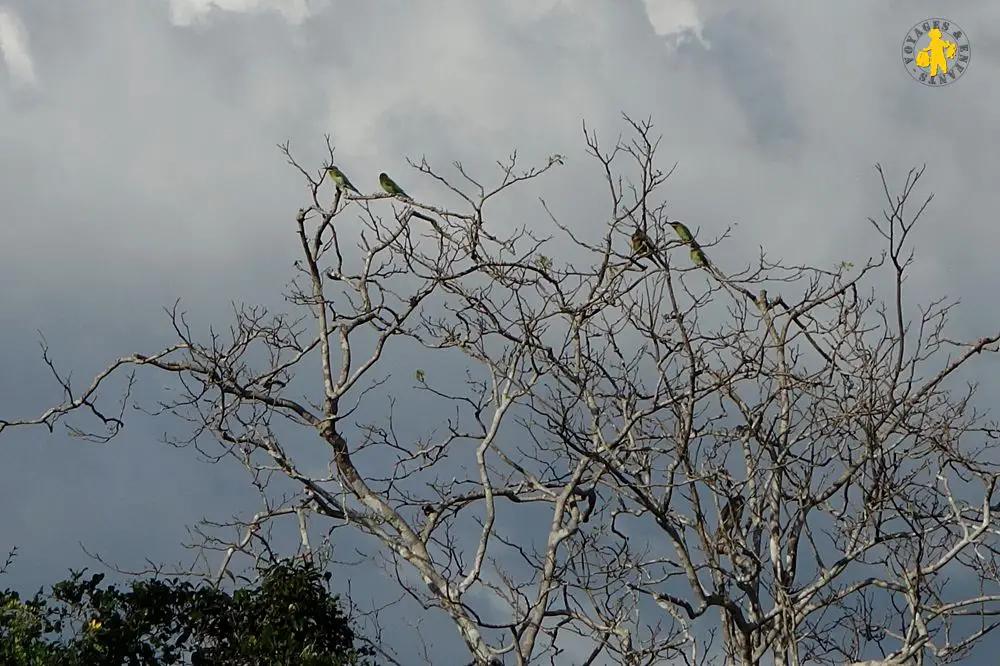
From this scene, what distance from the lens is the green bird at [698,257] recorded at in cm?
649

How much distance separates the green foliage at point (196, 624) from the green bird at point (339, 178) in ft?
6.93

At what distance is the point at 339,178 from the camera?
6.68m

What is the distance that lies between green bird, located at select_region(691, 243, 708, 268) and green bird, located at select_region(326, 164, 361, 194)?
1916 mm

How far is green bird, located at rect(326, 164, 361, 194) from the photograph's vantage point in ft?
21.8

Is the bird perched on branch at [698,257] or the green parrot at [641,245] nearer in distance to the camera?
the green parrot at [641,245]

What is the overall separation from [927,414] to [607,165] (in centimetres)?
217

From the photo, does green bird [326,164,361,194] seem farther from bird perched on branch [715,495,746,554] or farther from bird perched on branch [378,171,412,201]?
bird perched on branch [715,495,746,554]

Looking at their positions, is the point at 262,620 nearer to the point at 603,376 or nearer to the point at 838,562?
the point at 603,376

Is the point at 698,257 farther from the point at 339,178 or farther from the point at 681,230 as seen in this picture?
the point at 339,178

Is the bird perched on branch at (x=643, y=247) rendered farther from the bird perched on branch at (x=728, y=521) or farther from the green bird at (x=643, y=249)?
the bird perched on branch at (x=728, y=521)

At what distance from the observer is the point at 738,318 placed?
250 inches

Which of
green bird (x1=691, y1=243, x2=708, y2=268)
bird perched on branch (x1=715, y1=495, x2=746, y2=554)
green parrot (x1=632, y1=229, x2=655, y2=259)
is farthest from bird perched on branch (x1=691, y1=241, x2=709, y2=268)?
bird perched on branch (x1=715, y1=495, x2=746, y2=554)

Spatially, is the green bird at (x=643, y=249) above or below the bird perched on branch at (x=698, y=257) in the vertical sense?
below

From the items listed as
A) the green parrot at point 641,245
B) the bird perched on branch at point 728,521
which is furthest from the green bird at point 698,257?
the bird perched on branch at point 728,521
